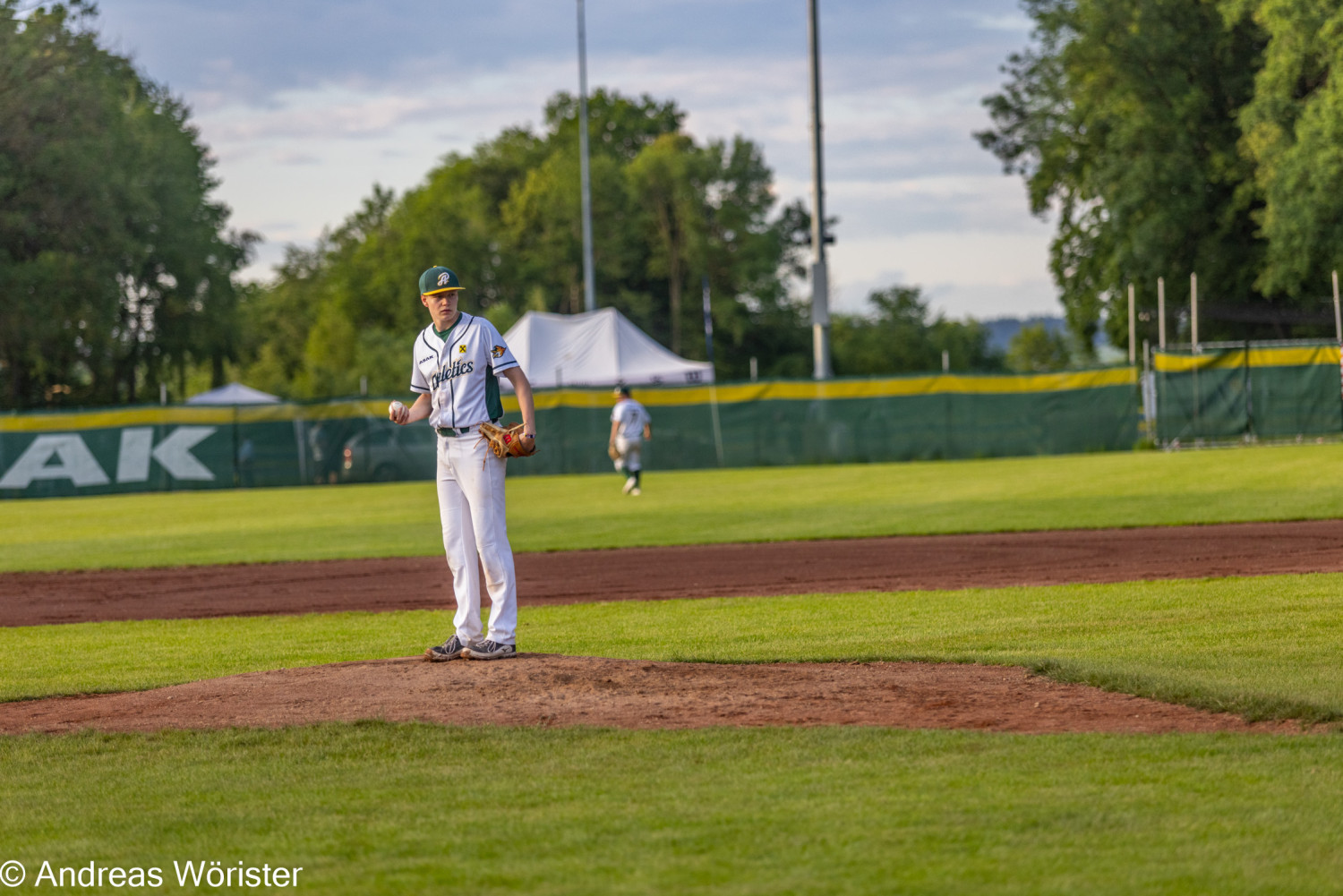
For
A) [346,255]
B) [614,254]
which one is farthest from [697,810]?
[346,255]

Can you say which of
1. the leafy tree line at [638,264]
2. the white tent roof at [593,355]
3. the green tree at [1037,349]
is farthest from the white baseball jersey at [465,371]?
the green tree at [1037,349]

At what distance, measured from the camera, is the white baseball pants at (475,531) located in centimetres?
730

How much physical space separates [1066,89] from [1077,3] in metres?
4.42

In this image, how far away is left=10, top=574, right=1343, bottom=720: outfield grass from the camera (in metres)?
6.83

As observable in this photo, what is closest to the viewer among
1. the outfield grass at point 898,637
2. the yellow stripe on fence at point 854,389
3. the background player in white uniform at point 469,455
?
the outfield grass at point 898,637

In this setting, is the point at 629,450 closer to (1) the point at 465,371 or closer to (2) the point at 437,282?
(2) the point at 437,282

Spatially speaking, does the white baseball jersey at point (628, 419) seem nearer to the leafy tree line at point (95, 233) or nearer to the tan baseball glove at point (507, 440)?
the tan baseball glove at point (507, 440)

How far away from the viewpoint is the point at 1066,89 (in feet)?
166

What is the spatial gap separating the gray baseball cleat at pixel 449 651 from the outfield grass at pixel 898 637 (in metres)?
1.19

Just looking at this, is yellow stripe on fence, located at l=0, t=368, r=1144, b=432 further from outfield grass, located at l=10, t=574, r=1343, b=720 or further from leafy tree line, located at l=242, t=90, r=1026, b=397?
leafy tree line, located at l=242, t=90, r=1026, b=397

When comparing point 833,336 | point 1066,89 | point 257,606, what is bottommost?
point 257,606

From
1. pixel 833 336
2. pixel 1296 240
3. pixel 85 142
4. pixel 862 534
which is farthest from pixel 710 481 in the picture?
pixel 833 336

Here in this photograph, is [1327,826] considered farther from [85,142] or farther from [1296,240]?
[85,142]

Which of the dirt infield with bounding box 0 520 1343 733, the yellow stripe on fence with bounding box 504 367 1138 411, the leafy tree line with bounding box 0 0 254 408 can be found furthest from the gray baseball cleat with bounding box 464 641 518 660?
the leafy tree line with bounding box 0 0 254 408
